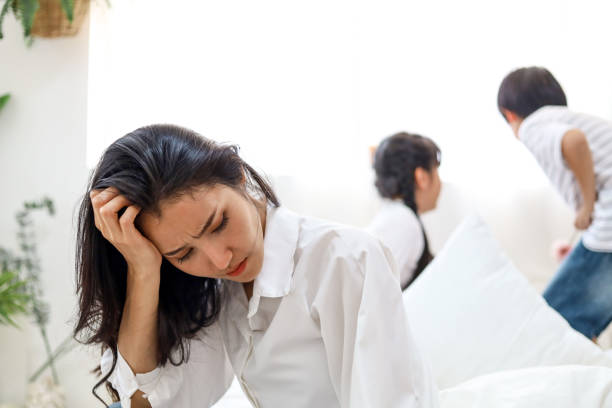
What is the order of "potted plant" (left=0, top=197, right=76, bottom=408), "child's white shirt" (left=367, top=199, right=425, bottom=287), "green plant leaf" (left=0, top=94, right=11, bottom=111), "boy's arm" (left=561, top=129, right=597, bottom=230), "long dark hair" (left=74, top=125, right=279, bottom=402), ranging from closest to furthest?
"long dark hair" (left=74, top=125, right=279, bottom=402) → "boy's arm" (left=561, top=129, right=597, bottom=230) → "child's white shirt" (left=367, top=199, right=425, bottom=287) → "potted plant" (left=0, top=197, right=76, bottom=408) → "green plant leaf" (left=0, top=94, right=11, bottom=111)

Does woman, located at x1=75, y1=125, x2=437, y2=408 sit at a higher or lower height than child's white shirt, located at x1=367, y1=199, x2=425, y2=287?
higher

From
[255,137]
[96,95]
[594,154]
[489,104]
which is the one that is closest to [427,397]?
[594,154]

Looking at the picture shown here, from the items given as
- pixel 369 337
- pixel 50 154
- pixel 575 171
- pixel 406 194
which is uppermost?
pixel 575 171

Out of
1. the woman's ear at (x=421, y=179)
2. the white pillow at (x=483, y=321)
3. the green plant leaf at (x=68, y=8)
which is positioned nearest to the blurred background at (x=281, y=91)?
the green plant leaf at (x=68, y=8)

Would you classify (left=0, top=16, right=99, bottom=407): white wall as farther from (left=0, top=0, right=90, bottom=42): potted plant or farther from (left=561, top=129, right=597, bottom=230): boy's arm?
(left=561, top=129, right=597, bottom=230): boy's arm

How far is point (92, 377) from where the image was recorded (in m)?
2.34

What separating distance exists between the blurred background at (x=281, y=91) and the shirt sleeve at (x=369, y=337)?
1.38 meters

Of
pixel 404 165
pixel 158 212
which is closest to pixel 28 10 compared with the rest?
pixel 404 165

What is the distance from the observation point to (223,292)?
112 centimetres

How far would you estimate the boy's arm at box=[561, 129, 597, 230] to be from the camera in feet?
5.10

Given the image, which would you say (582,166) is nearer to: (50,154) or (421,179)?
(421,179)

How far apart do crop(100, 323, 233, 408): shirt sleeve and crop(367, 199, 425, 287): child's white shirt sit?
873 mm

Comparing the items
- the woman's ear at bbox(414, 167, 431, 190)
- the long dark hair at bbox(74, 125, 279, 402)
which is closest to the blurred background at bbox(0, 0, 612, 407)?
the woman's ear at bbox(414, 167, 431, 190)

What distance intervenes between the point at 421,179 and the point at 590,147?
1.81 ft
